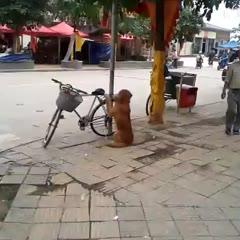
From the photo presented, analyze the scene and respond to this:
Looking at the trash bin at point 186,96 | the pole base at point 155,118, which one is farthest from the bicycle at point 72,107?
the trash bin at point 186,96

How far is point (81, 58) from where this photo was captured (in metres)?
30.3

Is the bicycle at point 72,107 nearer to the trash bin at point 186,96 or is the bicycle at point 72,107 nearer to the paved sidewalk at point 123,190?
the paved sidewalk at point 123,190

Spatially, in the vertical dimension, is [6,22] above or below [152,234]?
above

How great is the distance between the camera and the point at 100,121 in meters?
7.03

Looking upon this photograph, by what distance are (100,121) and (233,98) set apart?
245 centimetres

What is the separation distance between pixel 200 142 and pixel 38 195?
10.9 feet

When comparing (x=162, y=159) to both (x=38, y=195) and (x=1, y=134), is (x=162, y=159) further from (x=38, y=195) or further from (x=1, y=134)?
(x=1, y=134)

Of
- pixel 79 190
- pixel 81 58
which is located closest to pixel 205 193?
pixel 79 190

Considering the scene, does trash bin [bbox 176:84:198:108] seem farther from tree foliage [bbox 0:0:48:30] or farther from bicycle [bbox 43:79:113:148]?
tree foliage [bbox 0:0:48:30]

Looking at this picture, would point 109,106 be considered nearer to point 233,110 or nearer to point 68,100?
point 68,100

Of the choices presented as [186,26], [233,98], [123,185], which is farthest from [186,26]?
[123,185]

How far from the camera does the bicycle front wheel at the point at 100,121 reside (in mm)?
6913

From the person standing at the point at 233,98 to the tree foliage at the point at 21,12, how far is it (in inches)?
610

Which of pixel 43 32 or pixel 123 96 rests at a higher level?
pixel 43 32
